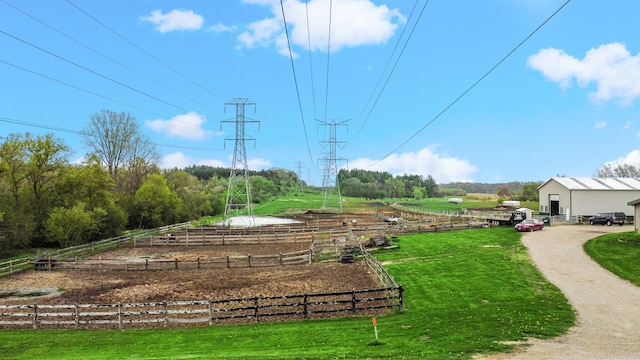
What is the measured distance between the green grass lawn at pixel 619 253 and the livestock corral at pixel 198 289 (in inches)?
521

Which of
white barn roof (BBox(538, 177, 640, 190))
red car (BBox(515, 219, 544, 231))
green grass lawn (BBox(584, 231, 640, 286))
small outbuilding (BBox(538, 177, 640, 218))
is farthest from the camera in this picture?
white barn roof (BBox(538, 177, 640, 190))

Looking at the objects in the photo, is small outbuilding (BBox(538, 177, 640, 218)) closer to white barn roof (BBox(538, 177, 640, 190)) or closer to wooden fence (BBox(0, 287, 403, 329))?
white barn roof (BBox(538, 177, 640, 190))

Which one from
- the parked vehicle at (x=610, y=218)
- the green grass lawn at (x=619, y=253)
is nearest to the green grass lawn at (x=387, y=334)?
the green grass lawn at (x=619, y=253)

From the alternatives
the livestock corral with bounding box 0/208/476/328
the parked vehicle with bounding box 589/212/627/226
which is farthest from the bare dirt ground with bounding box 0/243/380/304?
the parked vehicle with bounding box 589/212/627/226

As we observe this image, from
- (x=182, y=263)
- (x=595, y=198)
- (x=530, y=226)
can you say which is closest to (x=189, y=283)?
(x=182, y=263)

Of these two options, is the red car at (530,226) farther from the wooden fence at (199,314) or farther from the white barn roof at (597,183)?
the wooden fence at (199,314)

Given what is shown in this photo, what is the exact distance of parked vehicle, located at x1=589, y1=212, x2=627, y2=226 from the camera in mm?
49125

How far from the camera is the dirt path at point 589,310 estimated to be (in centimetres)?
1209

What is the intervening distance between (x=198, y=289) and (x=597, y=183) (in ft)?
181

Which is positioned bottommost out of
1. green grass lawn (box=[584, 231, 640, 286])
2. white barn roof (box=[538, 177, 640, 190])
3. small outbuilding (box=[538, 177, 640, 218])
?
green grass lawn (box=[584, 231, 640, 286])

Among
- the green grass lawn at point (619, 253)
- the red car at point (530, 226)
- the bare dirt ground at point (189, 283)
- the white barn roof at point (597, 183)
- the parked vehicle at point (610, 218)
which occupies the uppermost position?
the white barn roof at point (597, 183)

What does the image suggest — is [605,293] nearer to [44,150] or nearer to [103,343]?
[103,343]

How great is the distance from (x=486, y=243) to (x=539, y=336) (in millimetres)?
24835

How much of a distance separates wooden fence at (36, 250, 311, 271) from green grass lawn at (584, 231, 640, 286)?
19.2m
